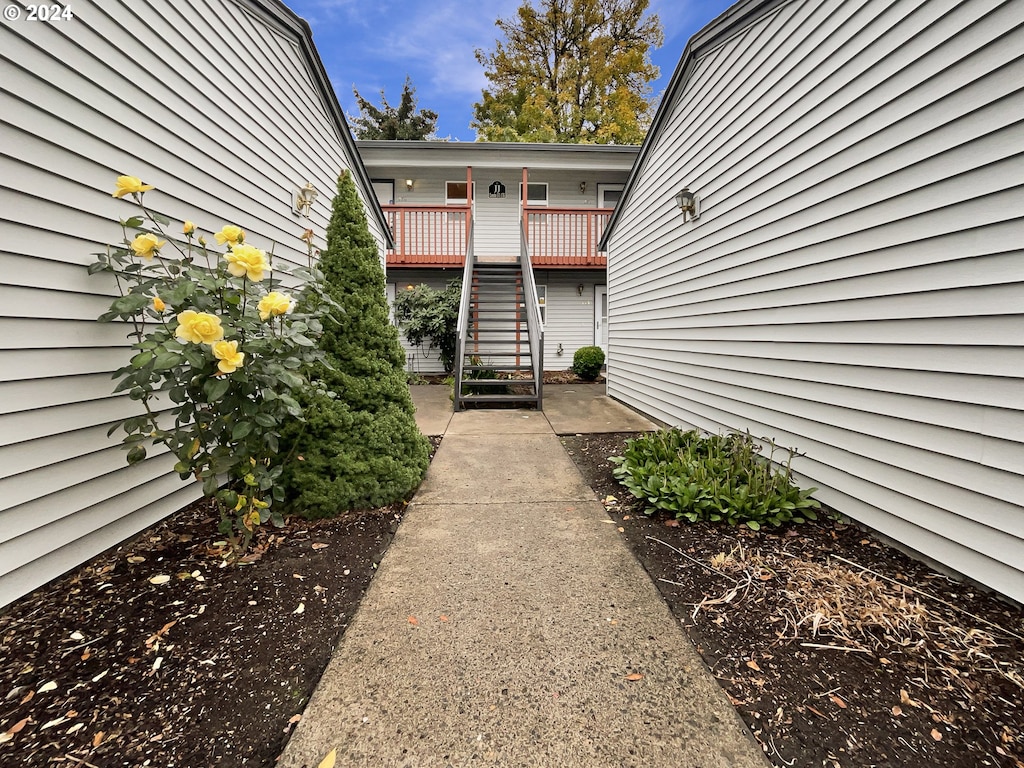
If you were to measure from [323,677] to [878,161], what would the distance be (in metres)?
3.33

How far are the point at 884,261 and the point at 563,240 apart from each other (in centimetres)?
741

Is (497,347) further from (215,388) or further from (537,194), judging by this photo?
(215,388)

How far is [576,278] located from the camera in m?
10.0

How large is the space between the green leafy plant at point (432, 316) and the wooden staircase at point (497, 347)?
0.63 meters

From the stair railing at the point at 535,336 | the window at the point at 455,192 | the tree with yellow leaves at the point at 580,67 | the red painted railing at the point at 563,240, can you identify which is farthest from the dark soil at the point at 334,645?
the tree with yellow leaves at the point at 580,67

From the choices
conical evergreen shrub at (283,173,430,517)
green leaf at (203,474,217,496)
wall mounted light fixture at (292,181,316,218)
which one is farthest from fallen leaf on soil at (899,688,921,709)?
wall mounted light fixture at (292,181,316,218)

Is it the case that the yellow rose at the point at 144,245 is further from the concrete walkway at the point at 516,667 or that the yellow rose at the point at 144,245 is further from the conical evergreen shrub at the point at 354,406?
the concrete walkway at the point at 516,667

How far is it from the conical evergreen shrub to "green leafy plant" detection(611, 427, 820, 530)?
1.51 m

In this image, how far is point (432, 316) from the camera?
8672mm

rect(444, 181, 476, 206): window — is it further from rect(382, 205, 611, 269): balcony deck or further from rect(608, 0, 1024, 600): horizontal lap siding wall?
rect(608, 0, 1024, 600): horizontal lap siding wall

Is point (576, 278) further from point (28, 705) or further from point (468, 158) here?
point (28, 705)

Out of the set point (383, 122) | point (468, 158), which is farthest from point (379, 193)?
point (383, 122)

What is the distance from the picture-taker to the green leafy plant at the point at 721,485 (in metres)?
2.43

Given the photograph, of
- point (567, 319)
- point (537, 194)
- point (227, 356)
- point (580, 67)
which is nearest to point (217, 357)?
point (227, 356)
